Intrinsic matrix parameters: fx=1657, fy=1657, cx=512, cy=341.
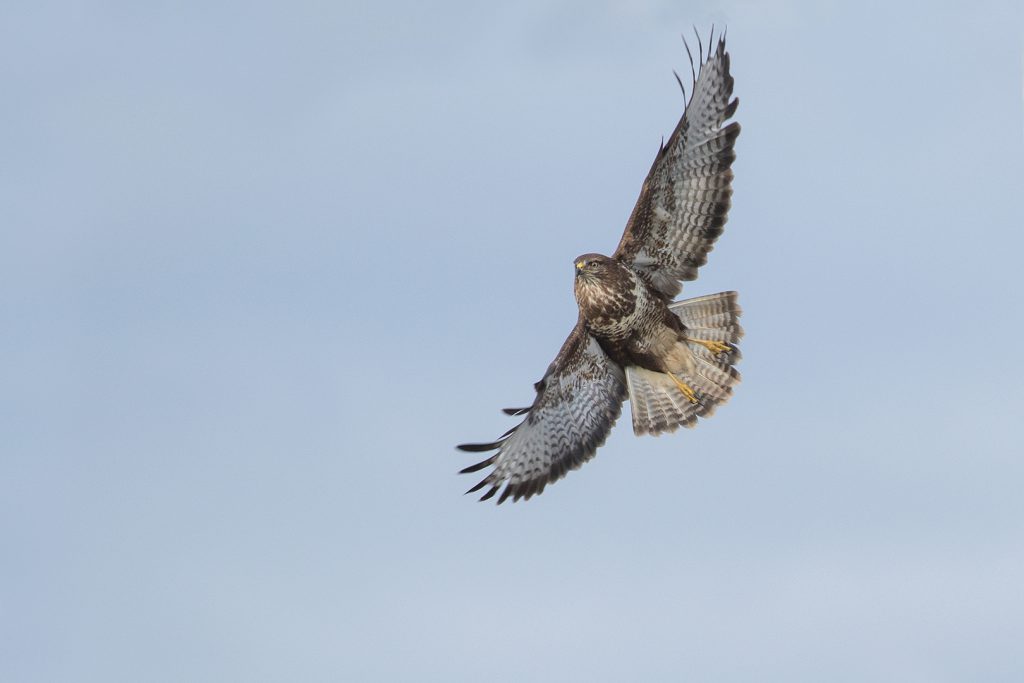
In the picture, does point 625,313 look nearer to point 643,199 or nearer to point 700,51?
point 643,199

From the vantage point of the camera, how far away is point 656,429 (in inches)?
655

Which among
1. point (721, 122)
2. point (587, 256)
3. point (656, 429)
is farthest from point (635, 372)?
point (721, 122)

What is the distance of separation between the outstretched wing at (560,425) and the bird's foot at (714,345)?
0.92 meters

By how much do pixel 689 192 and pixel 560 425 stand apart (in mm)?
2763

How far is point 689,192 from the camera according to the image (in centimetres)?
1530

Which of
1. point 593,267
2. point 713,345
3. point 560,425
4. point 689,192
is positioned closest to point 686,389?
point 713,345

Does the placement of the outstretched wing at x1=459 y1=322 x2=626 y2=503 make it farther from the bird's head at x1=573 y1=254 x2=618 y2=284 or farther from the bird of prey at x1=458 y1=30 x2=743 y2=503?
the bird's head at x1=573 y1=254 x2=618 y2=284

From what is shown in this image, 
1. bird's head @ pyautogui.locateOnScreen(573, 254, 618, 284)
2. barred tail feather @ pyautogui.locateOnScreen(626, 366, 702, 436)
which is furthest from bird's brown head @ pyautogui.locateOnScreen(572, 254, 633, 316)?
barred tail feather @ pyautogui.locateOnScreen(626, 366, 702, 436)

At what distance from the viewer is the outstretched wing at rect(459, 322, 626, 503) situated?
16375 mm

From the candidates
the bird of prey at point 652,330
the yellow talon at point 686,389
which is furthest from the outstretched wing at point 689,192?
the yellow talon at point 686,389

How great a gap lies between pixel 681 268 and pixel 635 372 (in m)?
1.34

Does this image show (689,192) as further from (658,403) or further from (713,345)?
(658,403)

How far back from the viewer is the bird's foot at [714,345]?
1612 centimetres

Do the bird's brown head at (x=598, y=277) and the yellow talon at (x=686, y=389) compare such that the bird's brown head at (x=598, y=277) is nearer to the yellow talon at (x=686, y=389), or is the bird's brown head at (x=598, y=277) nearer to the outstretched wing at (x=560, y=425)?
the outstretched wing at (x=560, y=425)
